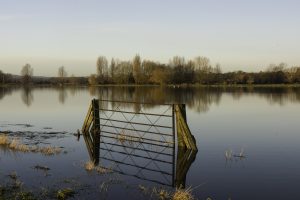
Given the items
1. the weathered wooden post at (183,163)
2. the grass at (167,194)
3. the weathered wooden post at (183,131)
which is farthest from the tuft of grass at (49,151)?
the grass at (167,194)

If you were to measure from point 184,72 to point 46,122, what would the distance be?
395 ft

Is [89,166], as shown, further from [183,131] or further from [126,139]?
[126,139]

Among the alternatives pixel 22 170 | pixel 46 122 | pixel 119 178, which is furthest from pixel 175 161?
pixel 46 122

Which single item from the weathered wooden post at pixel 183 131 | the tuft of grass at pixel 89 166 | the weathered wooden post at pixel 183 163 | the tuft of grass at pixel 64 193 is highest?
the weathered wooden post at pixel 183 131

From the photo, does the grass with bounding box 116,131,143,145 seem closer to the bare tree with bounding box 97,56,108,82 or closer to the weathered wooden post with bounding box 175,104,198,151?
the weathered wooden post with bounding box 175,104,198,151

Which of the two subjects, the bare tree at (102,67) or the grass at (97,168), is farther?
the bare tree at (102,67)

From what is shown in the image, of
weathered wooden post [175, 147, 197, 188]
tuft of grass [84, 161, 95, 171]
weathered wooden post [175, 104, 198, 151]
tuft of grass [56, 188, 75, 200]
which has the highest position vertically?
weathered wooden post [175, 104, 198, 151]

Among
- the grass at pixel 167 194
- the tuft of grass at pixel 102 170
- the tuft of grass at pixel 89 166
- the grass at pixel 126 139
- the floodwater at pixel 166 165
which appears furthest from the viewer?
the grass at pixel 126 139

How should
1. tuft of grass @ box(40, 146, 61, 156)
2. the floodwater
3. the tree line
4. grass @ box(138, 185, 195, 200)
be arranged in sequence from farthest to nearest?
the tree line, tuft of grass @ box(40, 146, 61, 156), the floodwater, grass @ box(138, 185, 195, 200)

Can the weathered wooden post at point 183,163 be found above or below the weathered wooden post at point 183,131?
below

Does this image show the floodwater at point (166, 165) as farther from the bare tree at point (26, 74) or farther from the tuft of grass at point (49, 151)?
the bare tree at point (26, 74)

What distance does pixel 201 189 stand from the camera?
13375 mm

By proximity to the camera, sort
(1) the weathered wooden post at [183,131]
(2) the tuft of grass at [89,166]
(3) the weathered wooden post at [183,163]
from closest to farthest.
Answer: (3) the weathered wooden post at [183,163] < (2) the tuft of grass at [89,166] < (1) the weathered wooden post at [183,131]

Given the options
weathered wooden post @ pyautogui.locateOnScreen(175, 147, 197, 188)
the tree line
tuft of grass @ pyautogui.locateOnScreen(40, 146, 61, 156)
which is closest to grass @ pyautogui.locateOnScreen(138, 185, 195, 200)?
weathered wooden post @ pyautogui.locateOnScreen(175, 147, 197, 188)
